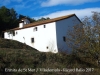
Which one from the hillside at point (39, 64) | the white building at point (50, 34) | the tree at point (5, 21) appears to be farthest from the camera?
the tree at point (5, 21)

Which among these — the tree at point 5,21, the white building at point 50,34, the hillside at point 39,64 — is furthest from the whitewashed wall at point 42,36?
the tree at point 5,21

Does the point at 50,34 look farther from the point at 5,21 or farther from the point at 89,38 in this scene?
the point at 5,21

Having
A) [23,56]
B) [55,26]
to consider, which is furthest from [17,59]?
[55,26]

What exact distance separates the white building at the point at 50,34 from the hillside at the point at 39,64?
7.65 m

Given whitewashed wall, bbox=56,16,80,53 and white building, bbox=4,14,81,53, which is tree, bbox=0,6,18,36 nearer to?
white building, bbox=4,14,81,53

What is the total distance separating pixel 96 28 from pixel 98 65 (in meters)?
3.84

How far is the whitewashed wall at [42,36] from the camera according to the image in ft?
89.4

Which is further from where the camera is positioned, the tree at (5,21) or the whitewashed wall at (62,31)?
the tree at (5,21)

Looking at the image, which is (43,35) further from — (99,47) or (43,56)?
(99,47)

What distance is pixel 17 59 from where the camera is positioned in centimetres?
1623

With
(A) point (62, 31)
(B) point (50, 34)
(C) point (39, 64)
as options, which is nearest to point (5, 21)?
(B) point (50, 34)

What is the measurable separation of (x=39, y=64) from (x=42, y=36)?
1248cm

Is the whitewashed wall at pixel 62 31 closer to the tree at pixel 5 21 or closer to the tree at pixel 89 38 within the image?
the tree at pixel 89 38

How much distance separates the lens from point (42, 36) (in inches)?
1142
